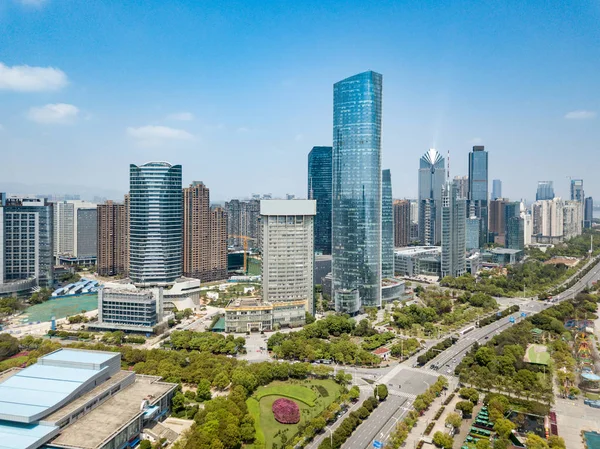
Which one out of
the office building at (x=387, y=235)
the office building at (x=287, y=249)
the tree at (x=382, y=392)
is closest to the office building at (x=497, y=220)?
the office building at (x=387, y=235)

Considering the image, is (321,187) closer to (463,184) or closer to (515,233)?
(515,233)

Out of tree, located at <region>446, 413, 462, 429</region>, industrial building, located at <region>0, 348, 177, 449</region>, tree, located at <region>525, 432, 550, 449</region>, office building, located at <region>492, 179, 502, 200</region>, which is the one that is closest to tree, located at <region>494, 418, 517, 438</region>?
tree, located at <region>525, 432, 550, 449</region>

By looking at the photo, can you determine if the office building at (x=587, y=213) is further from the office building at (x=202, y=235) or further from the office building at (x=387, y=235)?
the office building at (x=202, y=235)

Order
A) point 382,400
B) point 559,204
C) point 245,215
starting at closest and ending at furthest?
point 382,400 → point 245,215 → point 559,204

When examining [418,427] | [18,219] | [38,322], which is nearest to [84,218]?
[18,219]

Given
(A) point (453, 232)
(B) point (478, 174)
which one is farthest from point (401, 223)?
(B) point (478, 174)

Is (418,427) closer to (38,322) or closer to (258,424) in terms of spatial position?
(258,424)
